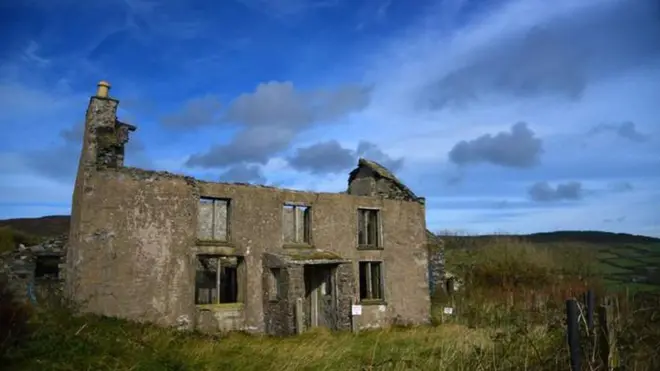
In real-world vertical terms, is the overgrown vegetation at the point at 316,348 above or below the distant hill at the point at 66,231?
below

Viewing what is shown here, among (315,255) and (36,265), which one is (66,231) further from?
(315,255)

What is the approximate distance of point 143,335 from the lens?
12.7m

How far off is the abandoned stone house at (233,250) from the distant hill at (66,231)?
Answer: 13428mm

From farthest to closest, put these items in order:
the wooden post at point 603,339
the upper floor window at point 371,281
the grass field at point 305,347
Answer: the upper floor window at point 371,281, the grass field at point 305,347, the wooden post at point 603,339

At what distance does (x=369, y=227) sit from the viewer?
2108 centimetres

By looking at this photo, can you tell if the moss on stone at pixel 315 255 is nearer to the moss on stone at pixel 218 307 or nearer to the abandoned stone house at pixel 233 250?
the abandoned stone house at pixel 233 250

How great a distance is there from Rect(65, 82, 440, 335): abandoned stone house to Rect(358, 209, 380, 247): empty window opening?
0.14 ft

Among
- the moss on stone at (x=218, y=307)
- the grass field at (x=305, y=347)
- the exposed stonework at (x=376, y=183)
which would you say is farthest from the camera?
the exposed stonework at (x=376, y=183)

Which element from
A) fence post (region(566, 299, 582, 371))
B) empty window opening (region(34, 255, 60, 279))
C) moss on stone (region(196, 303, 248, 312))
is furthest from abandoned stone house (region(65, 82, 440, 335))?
fence post (region(566, 299, 582, 371))

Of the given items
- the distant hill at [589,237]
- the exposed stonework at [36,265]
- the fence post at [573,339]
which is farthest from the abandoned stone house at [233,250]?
the distant hill at [589,237]

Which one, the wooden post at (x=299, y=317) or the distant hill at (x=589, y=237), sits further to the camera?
the distant hill at (x=589, y=237)

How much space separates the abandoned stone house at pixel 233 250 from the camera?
14.8 meters

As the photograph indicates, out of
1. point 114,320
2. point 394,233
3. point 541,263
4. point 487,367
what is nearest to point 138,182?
point 114,320

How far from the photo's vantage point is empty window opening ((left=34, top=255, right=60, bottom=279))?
20094mm
